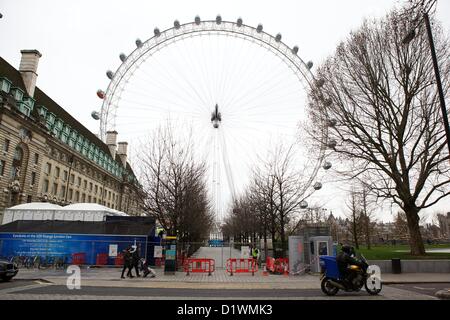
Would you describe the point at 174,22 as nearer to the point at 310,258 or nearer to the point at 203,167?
the point at 203,167

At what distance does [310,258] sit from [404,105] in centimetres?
1352

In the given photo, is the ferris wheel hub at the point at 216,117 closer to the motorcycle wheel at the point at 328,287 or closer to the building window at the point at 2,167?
the motorcycle wheel at the point at 328,287

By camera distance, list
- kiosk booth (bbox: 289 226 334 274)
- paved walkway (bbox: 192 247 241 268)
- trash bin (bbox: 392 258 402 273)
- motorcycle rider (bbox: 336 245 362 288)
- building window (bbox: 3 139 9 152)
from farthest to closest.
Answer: building window (bbox: 3 139 9 152)
paved walkway (bbox: 192 247 241 268)
trash bin (bbox: 392 258 402 273)
kiosk booth (bbox: 289 226 334 274)
motorcycle rider (bbox: 336 245 362 288)

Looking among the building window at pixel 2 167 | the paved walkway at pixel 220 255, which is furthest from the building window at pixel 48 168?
the paved walkway at pixel 220 255

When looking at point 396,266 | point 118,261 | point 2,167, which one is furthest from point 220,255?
point 2,167

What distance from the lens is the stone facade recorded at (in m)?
45.3

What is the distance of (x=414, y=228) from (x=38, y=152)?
181ft

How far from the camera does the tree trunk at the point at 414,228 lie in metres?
23.5

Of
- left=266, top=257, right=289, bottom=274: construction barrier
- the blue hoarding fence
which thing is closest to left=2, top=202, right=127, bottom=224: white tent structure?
the blue hoarding fence

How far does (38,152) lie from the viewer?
175 feet

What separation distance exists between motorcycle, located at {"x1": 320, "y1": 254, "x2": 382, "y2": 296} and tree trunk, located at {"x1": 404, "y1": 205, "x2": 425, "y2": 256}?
42.2ft

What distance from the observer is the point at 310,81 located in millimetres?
33438

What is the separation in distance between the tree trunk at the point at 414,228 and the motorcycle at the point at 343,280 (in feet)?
42.2

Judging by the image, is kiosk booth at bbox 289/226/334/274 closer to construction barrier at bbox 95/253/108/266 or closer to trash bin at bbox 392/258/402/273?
trash bin at bbox 392/258/402/273
